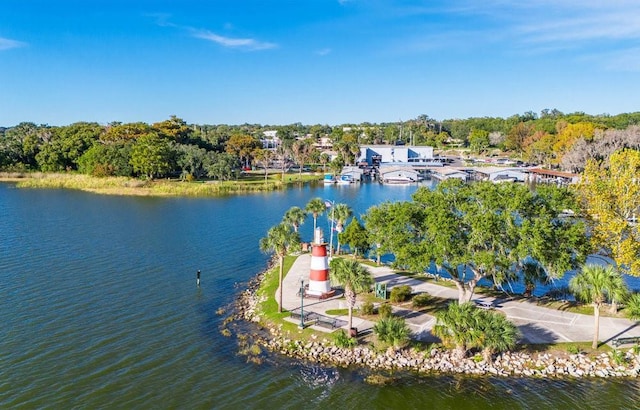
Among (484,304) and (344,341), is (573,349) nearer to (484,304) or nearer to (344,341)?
(484,304)

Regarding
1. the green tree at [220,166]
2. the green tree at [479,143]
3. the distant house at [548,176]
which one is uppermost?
the green tree at [479,143]

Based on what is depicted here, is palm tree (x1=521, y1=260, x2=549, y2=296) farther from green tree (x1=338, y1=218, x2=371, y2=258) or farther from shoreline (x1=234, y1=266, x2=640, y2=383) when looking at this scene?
green tree (x1=338, y1=218, x2=371, y2=258)

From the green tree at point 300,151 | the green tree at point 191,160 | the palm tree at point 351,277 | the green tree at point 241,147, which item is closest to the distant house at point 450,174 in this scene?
the green tree at point 300,151

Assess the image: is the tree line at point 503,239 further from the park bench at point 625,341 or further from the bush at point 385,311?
the bush at point 385,311

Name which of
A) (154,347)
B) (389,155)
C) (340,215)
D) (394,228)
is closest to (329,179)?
(389,155)

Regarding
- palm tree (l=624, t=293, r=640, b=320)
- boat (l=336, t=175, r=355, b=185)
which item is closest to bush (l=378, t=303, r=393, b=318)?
palm tree (l=624, t=293, r=640, b=320)

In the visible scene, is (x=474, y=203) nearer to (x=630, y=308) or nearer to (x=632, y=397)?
(x=630, y=308)
